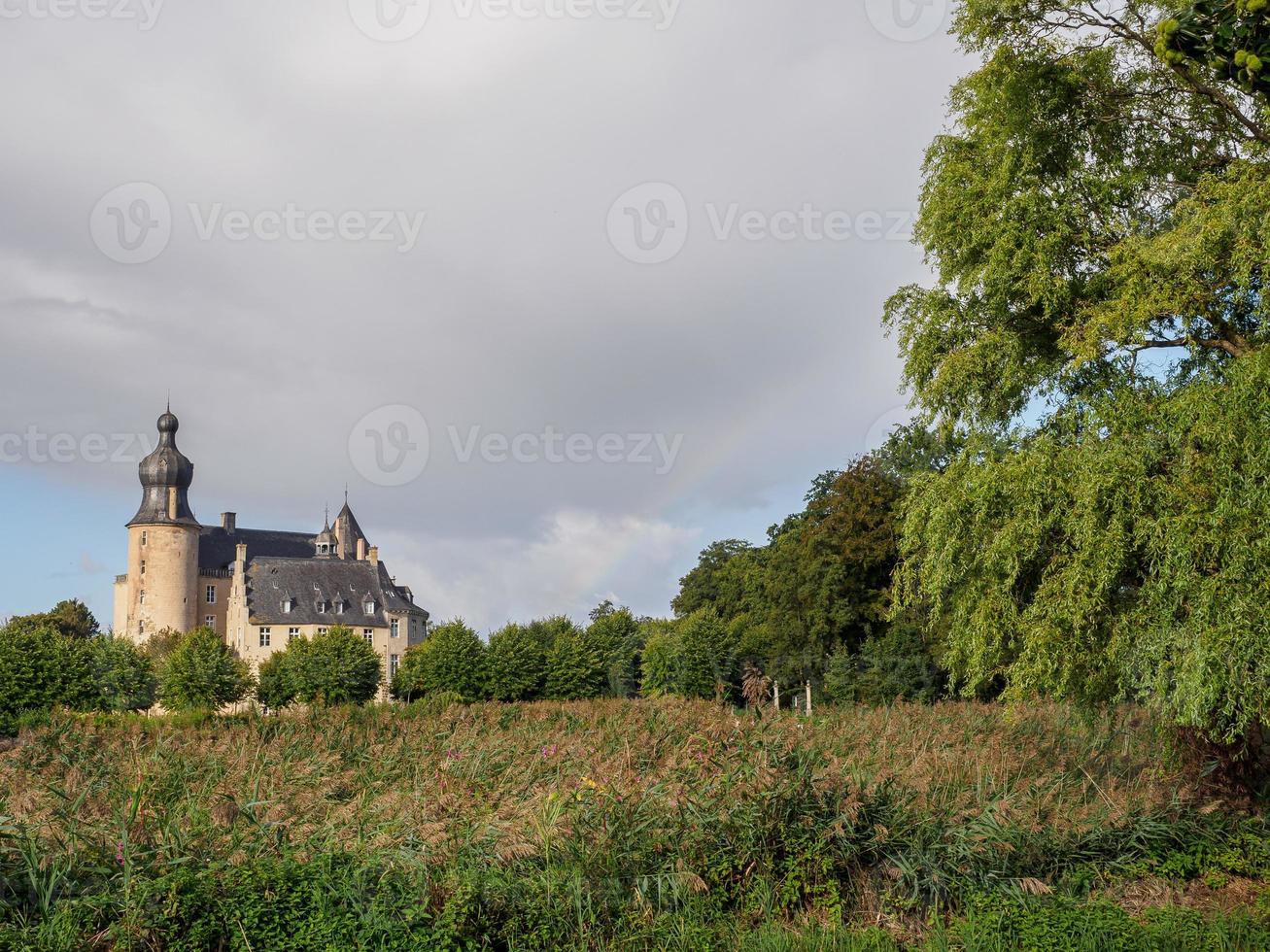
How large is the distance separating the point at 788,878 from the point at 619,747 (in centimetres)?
344

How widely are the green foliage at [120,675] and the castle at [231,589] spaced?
28.7 meters

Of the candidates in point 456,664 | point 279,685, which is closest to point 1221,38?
point 456,664

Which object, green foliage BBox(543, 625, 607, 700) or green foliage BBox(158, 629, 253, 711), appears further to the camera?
green foliage BBox(543, 625, 607, 700)

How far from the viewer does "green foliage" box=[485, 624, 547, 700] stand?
43.7 metres

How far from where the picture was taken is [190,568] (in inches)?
3233

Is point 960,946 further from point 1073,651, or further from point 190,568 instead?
point 190,568

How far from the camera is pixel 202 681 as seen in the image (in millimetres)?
42500

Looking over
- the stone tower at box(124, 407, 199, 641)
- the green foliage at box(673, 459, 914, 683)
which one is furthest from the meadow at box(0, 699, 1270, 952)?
the stone tower at box(124, 407, 199, 641)

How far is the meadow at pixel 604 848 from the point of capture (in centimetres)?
662

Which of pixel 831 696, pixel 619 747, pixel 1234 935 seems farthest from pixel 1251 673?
pixel 831 696

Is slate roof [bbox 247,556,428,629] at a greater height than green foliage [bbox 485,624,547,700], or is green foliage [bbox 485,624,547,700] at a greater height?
slate roof [bbox 247,556,428,629]

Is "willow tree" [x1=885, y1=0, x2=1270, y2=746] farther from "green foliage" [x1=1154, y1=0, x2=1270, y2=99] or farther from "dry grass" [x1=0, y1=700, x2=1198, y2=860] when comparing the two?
"green foliage" [x1=1154, y1=0, x2=1270, y2=99]

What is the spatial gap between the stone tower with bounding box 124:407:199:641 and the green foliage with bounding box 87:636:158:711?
35.0 m

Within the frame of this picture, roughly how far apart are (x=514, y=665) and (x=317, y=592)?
39.1 metres
